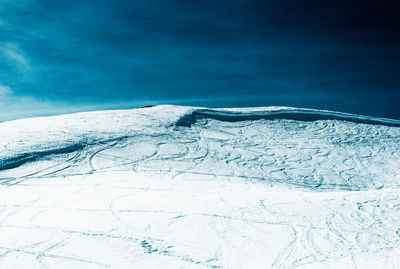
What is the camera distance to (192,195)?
18.3ft

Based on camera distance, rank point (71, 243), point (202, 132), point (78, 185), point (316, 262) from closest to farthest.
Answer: point (316, 262) → point (71, 243) → point (78, 185) → point (202, 132)

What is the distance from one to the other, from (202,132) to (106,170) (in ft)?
17.1

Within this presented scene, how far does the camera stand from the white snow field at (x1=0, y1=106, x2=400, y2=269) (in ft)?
11.1

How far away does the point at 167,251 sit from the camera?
133 inches

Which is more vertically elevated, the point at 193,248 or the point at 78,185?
the point at 78,185

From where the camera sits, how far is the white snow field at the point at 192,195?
3398 mm

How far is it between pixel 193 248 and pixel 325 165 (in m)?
7.83

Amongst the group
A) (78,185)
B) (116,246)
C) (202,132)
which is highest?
(202,132)

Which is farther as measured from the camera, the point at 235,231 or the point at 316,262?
the point at 235,231

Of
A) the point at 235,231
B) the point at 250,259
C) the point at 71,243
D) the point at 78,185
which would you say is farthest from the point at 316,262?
the point at 78,185

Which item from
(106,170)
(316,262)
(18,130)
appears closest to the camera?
(316,262)

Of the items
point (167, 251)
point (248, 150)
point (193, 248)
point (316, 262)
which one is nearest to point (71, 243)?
point (167, 251)

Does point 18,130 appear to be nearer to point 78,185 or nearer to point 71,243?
point 78,185

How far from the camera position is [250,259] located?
10.8ft
